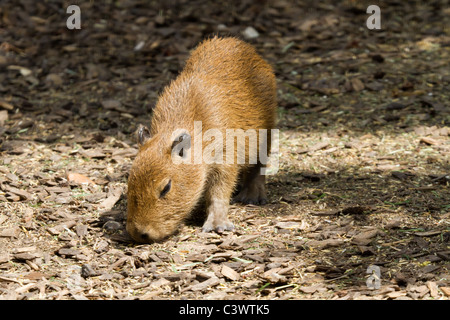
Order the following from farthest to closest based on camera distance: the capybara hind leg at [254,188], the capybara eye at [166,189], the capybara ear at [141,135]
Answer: the capybara hind leg at [254,188] < the capybara ear at [141,135] < the capybara eye at [166,189]

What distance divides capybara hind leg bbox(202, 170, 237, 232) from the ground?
0.21 metres

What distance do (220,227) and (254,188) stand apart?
819mm

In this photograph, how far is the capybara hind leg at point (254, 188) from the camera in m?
6.26

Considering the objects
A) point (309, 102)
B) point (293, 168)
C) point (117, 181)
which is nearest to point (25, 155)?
point (117, 181)

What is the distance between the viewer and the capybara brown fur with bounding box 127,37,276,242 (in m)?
5.28

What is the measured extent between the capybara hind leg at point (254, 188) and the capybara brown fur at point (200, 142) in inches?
0.4

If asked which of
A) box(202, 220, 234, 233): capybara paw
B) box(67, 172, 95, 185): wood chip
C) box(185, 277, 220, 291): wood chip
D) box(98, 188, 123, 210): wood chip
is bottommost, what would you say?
box(185, 277, 220, 291): wood chip

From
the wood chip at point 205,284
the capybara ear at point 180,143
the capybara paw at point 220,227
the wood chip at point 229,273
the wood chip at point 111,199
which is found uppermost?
the capybara ear at point 180,143

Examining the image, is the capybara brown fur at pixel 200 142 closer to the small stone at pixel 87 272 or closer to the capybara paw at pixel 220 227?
the capybara paw at pixel 220 227

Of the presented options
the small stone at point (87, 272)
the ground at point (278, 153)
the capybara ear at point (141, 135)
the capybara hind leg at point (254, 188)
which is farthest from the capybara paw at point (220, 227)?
the small stone at point (87, 272)

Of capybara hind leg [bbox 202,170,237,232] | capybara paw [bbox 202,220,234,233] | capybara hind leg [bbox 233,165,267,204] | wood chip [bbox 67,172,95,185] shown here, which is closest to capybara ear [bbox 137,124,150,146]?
A: capybara hind leg [bbox 202,170,237,232]

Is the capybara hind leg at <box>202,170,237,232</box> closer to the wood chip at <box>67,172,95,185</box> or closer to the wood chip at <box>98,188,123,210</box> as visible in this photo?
the wood chip at <box>98,188,123,210</box>

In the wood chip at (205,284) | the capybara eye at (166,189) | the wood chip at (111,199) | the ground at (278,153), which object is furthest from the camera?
the wood chip at (111,199)

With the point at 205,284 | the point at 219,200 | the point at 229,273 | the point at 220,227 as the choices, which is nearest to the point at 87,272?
the point at 205,284
